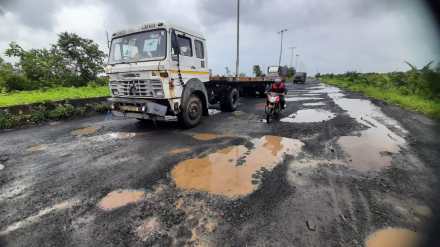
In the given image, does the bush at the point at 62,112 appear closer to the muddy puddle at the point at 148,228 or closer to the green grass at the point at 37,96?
the green grass at the point at 37,96

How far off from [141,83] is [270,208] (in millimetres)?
4685

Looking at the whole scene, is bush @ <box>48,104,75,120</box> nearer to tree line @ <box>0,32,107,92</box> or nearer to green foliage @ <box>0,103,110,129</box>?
green foliage @ <box>0,103,110,129</box>

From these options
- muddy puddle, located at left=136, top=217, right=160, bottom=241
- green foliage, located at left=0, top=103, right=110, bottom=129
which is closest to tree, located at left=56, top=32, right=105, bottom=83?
green foliage, located at left=0, top=103, right=110, bottom=129

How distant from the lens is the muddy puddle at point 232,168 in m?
3.16

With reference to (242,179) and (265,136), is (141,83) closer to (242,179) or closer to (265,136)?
(265,136)

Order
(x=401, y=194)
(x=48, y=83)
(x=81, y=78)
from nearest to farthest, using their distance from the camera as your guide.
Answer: (x=401, y=194), (x=48, y=83), (x=81, y=78)

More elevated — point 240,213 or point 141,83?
point 141,83

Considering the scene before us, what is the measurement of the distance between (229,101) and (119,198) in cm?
689

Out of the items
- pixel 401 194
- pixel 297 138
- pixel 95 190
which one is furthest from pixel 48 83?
pixel 401 194

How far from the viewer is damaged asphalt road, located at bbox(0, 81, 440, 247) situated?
7.40 ft

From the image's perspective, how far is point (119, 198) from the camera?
2.94 m

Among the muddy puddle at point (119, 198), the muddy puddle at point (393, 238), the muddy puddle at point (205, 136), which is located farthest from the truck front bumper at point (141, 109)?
the muddy puddle at point (393, 238)

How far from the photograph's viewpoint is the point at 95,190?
3150mm

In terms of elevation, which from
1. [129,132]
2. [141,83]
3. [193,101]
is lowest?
[129,132]
